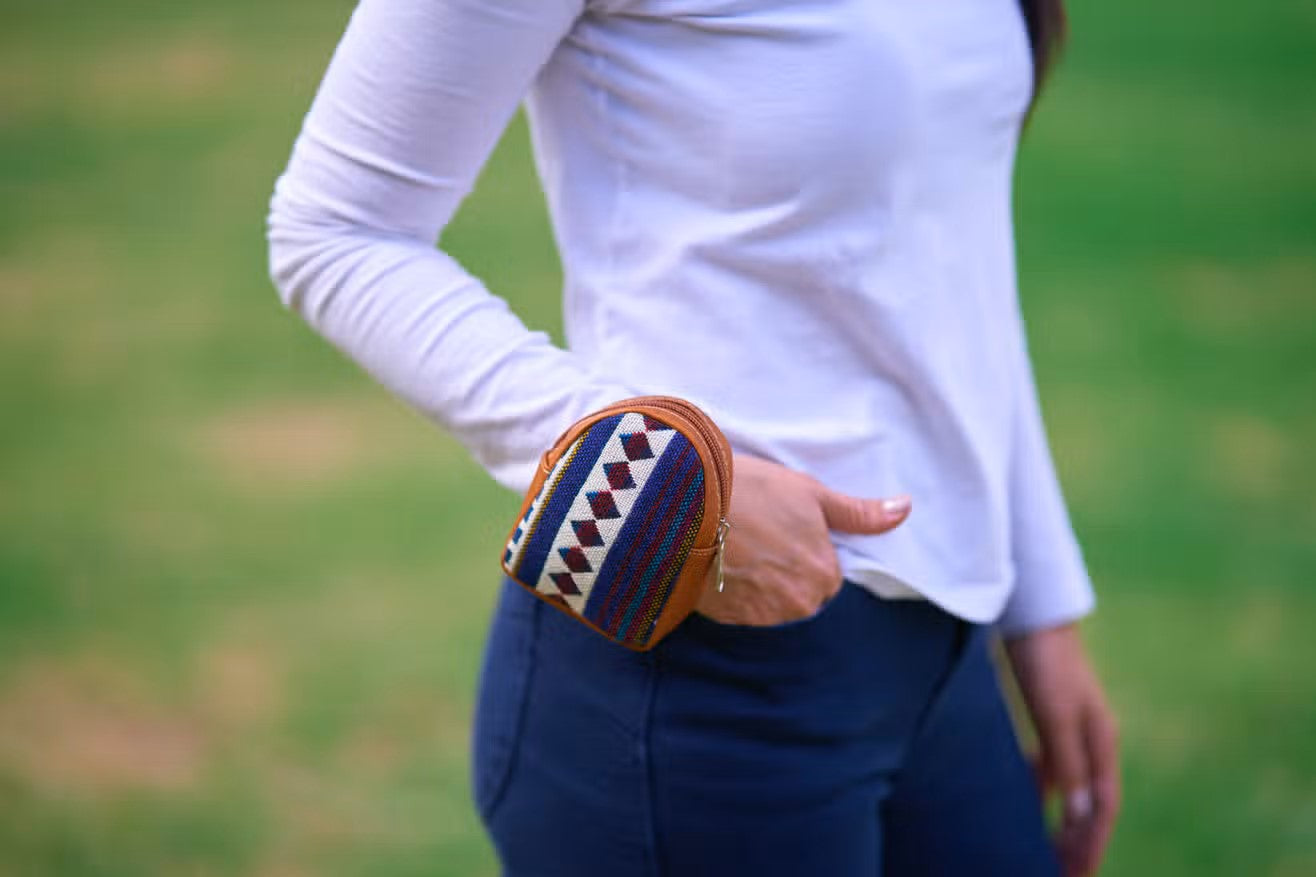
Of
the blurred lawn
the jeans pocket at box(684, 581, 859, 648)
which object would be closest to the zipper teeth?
the jeans pocket at box(684, 581, 859, 648)

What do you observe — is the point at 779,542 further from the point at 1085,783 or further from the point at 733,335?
the point at 1085,783

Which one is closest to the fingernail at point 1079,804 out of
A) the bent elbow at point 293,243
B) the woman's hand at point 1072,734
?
the woman's hand at point 1072,734

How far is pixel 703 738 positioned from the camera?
3.04 ft

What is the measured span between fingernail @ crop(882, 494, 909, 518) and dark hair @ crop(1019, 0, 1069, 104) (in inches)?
16.8

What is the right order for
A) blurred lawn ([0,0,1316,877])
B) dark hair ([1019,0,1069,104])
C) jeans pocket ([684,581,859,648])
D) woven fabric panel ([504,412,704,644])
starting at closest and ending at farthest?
woven fabric panel ([504,412,704,644]) < jeans pocket ([684,581,859,648]) < dark hair ([1019,0,1069,104]) < blurred lawn ([0,0,1316,877])

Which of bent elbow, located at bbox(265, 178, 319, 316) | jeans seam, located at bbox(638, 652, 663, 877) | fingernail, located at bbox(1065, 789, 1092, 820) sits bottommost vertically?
fingernail, located at bbox(1065, 789, 1092, 820)

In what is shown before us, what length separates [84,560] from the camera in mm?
3438

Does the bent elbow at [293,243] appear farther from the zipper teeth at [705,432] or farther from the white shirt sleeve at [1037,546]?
the white shirt sleeve at [1037,546]

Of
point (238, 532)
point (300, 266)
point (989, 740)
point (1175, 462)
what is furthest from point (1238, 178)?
point (300, 266)

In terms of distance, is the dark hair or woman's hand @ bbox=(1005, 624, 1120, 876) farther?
woman's hand @ bbox=(1005, 624, 1120, 876)

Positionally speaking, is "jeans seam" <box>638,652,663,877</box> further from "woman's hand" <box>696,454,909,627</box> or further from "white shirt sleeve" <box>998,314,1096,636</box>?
"white shirt sleeve" <box>998,314,1096,636</box>

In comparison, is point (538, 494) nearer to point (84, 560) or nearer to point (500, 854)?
point (500, 854)

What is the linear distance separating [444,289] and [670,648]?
0.91ft

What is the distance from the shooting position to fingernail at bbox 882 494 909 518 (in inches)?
35.4
